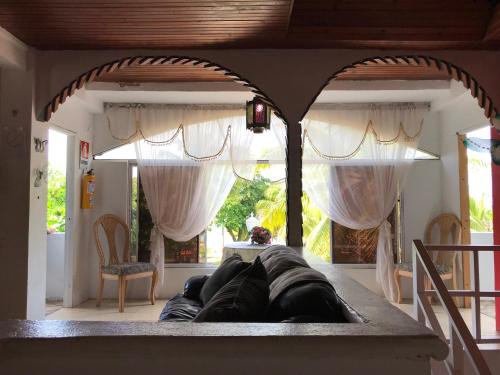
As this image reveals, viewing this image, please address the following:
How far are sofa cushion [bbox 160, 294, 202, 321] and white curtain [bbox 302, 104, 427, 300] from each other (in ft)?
10.2

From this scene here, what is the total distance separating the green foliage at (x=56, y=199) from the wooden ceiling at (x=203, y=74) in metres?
2.82

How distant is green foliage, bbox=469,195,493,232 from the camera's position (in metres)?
7.88

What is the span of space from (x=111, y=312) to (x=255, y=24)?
380 cm

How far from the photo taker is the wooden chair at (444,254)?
16.9 ft

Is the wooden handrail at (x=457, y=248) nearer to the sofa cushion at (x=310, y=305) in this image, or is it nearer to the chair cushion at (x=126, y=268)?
the sofa cushion at (x=310, y=305)

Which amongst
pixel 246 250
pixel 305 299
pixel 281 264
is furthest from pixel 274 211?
pixel 305 299

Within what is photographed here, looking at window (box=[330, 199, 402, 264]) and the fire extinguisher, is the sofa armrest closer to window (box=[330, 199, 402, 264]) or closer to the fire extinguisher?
the fire extinguisher

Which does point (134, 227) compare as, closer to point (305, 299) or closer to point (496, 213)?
point (496, 213)

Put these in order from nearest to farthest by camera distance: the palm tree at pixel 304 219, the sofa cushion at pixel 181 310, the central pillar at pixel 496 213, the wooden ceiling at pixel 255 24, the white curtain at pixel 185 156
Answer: the sofa cushion at pixel 181 310 < the wooden ceiling at pixel 255 24 < the central pillar at pixel 496 213 < the white curtain at pixel 185 156 < the palm tree at pixel 304 219

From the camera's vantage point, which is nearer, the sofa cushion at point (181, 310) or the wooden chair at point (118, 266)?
the sofa cushion at point (181, 310)

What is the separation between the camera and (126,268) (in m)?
5.08

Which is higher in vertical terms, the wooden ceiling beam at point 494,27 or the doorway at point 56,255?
the wooden ceiling beam at point 494,27

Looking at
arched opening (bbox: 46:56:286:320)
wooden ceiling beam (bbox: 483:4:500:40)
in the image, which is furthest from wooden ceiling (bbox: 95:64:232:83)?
wooden ceiling beam (bbox: 483:4:500:40)

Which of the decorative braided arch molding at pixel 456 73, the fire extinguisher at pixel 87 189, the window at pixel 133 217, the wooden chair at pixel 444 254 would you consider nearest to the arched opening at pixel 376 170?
the wooden chair at pixel 444 254
